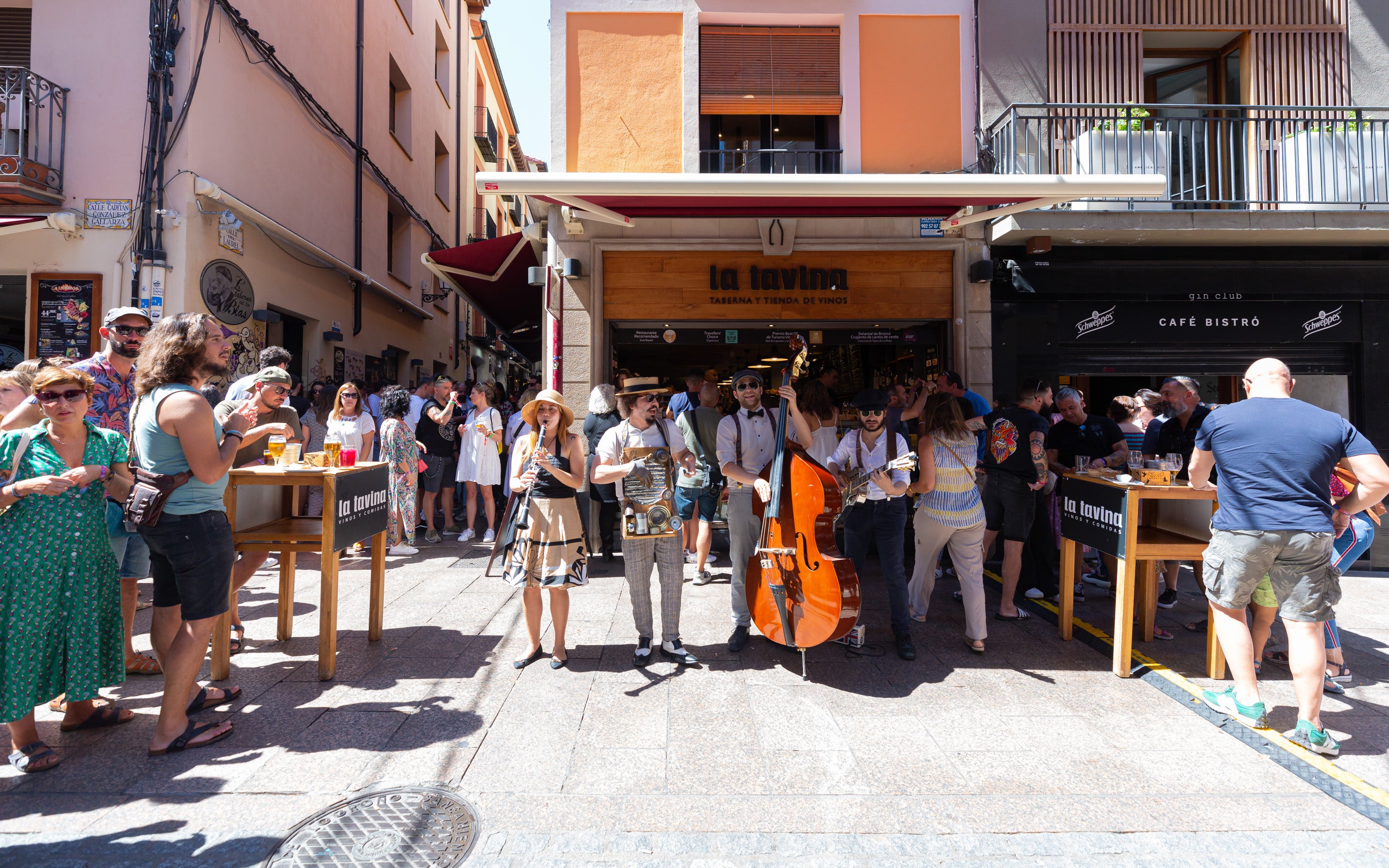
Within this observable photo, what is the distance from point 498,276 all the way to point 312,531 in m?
5.65

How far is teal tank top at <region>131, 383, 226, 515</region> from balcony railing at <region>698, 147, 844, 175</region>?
247 inches

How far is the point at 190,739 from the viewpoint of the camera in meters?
3.06

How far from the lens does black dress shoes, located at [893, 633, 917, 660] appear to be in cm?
425

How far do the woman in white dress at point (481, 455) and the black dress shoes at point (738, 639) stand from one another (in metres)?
4.31

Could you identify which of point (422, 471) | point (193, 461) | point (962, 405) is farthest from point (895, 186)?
point (422, 471)

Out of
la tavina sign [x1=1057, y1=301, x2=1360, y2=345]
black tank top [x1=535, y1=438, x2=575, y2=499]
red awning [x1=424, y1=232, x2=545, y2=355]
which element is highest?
red awning [x1=424, y1=232, x2=545, y2=355]

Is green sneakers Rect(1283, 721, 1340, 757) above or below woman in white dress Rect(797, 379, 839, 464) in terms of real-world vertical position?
below

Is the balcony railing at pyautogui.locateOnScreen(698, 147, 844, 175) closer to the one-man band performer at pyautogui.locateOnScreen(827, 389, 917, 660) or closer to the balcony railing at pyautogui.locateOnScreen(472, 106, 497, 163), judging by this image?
the one-man band performer at pyautogui.locateOnScreen(827, 389, 917, 660)

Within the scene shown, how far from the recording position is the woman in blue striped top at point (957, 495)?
434cm

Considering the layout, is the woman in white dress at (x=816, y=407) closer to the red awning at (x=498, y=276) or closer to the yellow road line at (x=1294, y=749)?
the yellow road line at (x=1294, y=749)

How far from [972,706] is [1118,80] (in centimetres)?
802

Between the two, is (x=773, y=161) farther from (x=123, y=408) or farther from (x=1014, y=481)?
(x=123, y=408)

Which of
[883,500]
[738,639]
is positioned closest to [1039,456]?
[883,500]

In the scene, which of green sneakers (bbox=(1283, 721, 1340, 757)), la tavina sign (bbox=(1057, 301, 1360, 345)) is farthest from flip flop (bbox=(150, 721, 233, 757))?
la tavina sign (bbox=(1057, 301, 1360, 345))
